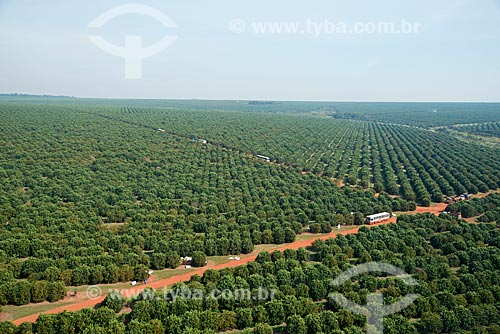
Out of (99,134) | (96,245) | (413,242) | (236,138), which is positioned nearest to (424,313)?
(413,242)

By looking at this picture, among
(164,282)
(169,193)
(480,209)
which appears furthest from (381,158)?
(164,282)

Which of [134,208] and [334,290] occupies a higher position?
[134,208]

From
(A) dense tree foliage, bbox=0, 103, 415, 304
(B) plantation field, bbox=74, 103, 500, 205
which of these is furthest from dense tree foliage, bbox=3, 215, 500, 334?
(B) plantation field, bbox=74, 103, 500, 205

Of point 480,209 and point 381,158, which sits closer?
point 480,209

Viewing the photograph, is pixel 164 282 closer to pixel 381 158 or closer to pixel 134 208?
pixel 134 208

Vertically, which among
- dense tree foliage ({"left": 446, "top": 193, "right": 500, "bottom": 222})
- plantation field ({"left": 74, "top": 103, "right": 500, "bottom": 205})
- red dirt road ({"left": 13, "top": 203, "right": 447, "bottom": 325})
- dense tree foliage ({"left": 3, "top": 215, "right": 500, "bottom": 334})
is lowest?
red dirt road ({"left": 13, "top": 203, "right": 447, "bottom": 325})

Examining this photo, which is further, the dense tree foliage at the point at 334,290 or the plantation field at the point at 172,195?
the plantation field at the point at 172,195

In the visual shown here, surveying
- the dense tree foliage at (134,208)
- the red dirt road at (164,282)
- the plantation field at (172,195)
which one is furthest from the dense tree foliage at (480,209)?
the red dirt road at (164,282)

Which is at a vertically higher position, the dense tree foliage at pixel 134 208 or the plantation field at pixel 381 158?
the plantation field at pixel 381 158

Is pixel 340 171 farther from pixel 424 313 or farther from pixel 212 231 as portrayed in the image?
pixel 424 313

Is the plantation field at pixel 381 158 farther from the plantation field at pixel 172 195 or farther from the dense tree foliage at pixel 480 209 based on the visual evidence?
the dense tree foliage at pixel 480 209

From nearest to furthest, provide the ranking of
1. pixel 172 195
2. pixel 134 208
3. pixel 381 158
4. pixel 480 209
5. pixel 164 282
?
1. pixel 164 282
2. pixel 134 208
3. pixel 480 209
4. pixel 172 195
5. pixel 381 158

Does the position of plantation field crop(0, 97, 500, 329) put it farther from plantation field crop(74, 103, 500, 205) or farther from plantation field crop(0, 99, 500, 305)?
plantation field crop(74, 103, 500, 205)
